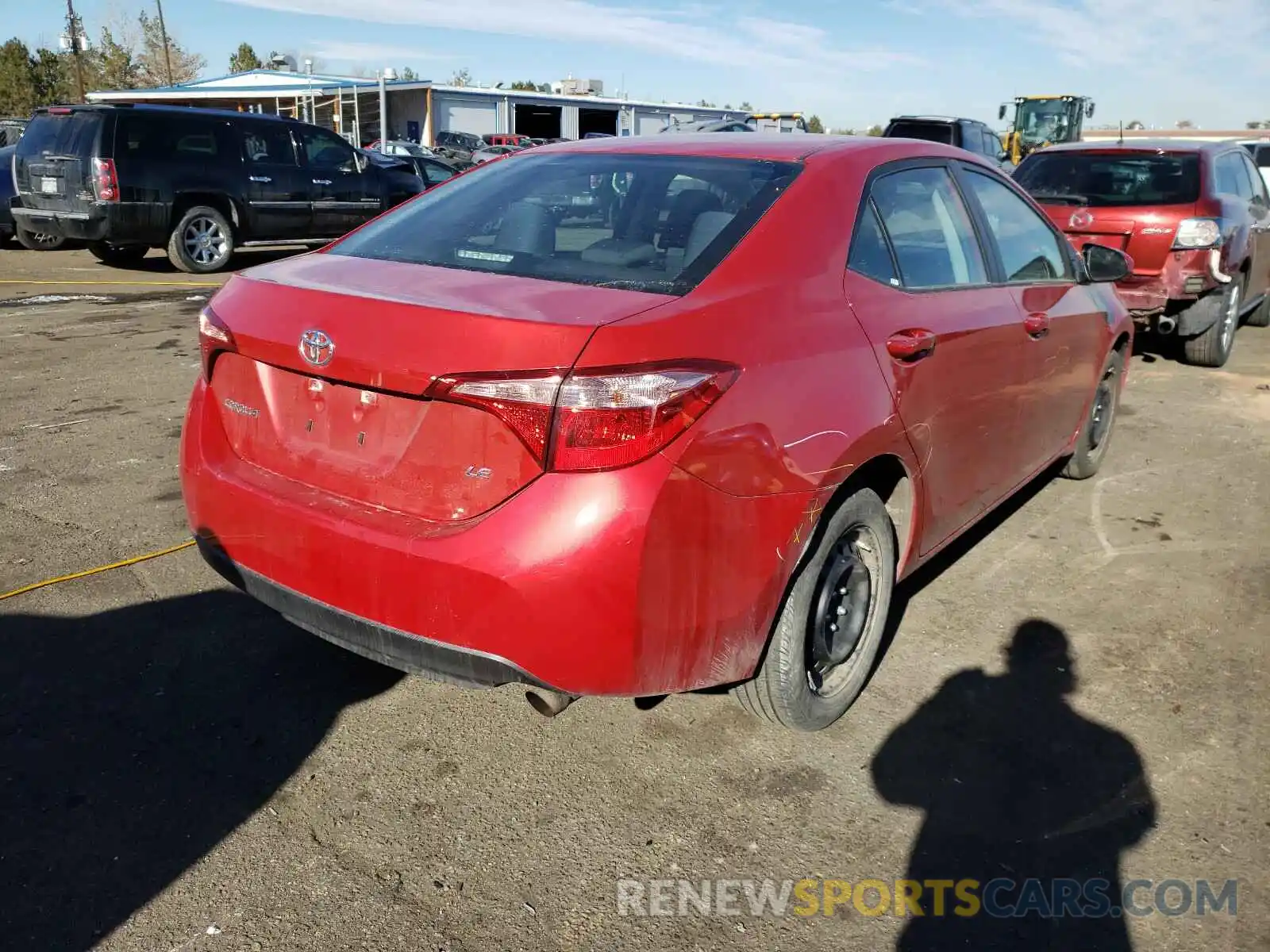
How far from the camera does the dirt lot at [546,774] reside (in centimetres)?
241

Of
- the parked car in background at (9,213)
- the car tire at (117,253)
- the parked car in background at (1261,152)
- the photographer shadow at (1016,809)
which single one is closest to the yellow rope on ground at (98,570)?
the photographer shadow at (1016,809)

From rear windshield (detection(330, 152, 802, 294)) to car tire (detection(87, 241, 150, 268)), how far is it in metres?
11.5

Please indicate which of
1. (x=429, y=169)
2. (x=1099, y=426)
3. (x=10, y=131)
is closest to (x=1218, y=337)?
(x=1099, y=426)

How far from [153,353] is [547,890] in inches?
264

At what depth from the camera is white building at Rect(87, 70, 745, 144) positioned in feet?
135

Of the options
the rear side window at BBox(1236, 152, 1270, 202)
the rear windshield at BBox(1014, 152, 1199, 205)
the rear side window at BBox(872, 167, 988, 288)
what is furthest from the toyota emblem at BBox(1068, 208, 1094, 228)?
the rear side window at BBox(872, 167, 988, 288)

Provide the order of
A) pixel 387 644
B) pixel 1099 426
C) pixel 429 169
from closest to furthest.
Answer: pixel 387 644
pixel 1099 426
pixel 429 169

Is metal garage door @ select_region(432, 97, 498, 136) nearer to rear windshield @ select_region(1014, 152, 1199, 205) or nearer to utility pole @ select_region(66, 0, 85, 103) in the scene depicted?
utility pole @ select_region(66, 0, 85, 103)

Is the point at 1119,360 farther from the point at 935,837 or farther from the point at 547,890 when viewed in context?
the point at 547,890

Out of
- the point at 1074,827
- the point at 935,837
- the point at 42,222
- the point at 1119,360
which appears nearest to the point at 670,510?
the point at 935,837

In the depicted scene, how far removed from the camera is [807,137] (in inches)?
140

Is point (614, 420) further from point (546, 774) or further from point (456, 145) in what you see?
point (456, 145)

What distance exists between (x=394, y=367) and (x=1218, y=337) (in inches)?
316

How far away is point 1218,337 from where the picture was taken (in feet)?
27.7
